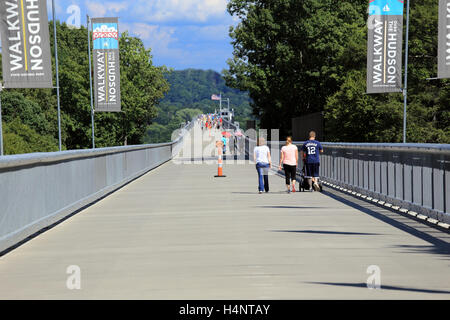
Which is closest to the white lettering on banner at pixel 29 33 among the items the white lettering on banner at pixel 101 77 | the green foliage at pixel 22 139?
the white lettering on banner at pixel 101 77

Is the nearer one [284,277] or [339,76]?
[284,277]

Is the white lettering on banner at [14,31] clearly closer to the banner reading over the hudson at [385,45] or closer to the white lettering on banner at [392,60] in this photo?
the banner reading over the hudson at [385,45]

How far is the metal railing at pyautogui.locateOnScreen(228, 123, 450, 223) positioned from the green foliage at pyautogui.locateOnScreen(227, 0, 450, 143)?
38114mm

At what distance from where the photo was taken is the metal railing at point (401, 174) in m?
12.0

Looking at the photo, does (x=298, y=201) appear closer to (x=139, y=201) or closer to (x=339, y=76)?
(x=139, y=201)

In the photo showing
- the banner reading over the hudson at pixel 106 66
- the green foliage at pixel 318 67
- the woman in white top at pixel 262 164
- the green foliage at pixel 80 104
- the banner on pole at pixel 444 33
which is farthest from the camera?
the green foliage at pixel 80 104

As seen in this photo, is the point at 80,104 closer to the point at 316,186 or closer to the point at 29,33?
the point at 29,33

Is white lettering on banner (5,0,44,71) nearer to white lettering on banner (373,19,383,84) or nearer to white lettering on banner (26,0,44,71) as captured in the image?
white lettering on banner (26,0,44,71)

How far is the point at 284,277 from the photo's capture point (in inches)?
299

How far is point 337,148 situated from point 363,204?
6082 millimetres

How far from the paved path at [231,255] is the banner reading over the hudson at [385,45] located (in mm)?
15481

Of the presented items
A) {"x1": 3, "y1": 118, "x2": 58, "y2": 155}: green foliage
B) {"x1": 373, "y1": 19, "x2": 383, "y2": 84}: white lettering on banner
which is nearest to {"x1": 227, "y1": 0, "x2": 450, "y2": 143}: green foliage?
{"x1": 3, "y1": 118, "x2": 58, "y2": 155}: green foliage

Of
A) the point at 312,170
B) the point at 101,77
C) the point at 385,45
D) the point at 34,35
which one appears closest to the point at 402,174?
the point at 312,170
